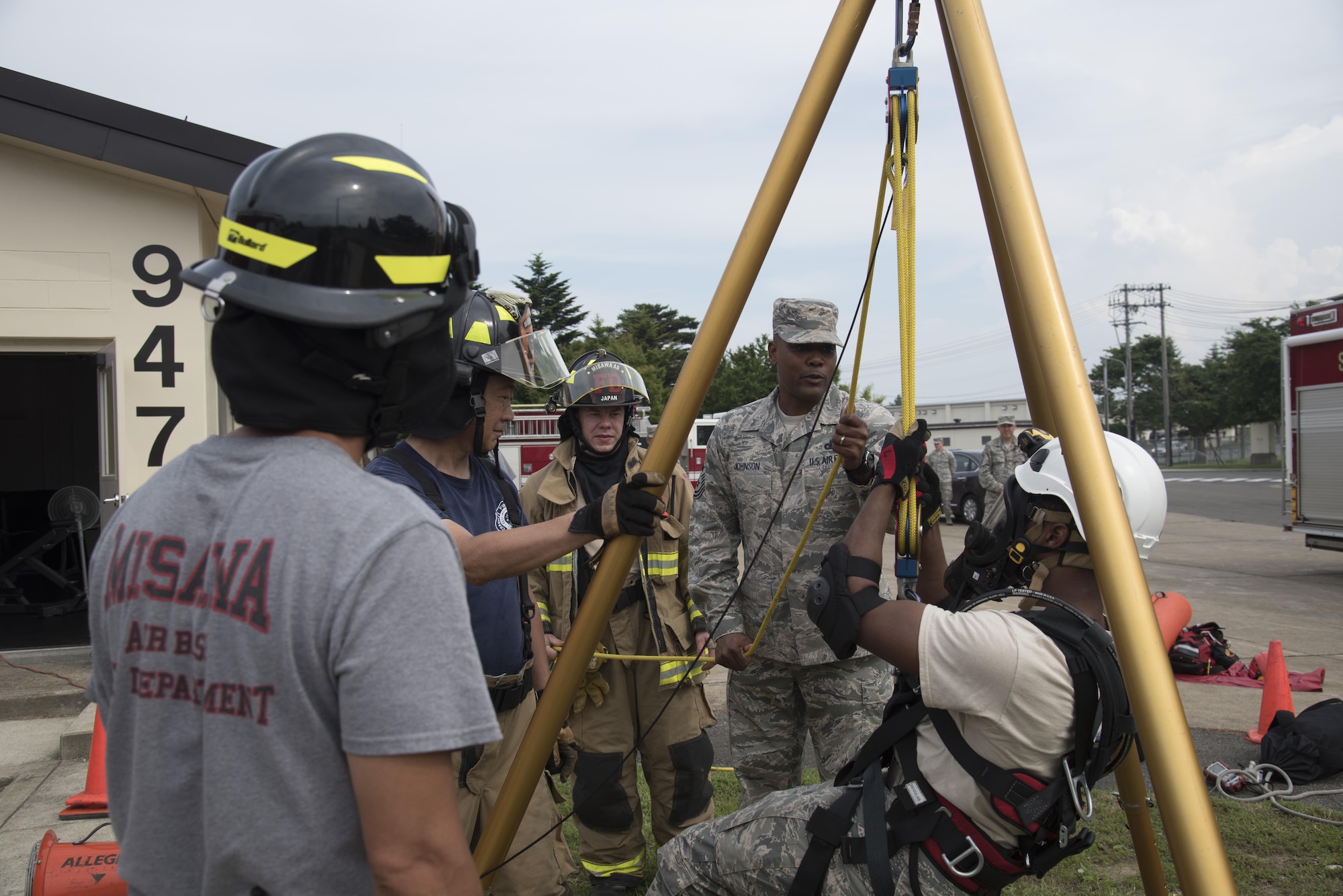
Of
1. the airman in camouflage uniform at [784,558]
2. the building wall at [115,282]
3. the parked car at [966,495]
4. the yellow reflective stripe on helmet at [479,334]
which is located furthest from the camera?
the parked car at [966,495]

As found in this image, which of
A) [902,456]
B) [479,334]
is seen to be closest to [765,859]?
[902,456]

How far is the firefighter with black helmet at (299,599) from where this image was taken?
1.02 meters

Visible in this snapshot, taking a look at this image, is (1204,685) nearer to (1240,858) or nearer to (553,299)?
(1240,858)

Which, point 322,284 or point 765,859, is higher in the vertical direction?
point 322,284

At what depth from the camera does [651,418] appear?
3875cm

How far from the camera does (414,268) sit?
1.20m

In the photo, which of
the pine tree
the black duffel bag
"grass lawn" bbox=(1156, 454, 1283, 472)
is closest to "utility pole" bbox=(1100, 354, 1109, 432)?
"grass lawn" bbox=(1156, 454, 1283, 472)

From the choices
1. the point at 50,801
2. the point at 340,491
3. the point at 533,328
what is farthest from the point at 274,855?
the point at 50,801

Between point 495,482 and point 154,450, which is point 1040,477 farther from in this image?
point 154,450

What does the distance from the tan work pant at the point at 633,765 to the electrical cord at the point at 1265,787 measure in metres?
2.74

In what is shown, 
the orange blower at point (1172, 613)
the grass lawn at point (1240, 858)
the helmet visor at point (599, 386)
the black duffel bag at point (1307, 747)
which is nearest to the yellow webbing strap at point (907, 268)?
the orange blower at point (1172, 613)

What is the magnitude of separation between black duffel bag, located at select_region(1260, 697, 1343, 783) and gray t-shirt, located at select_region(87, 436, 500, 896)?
5057mm

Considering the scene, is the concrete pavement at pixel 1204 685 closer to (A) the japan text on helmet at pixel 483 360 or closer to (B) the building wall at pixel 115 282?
Answer: (B) the building wall at pixel 115 282

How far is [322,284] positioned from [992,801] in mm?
1586
